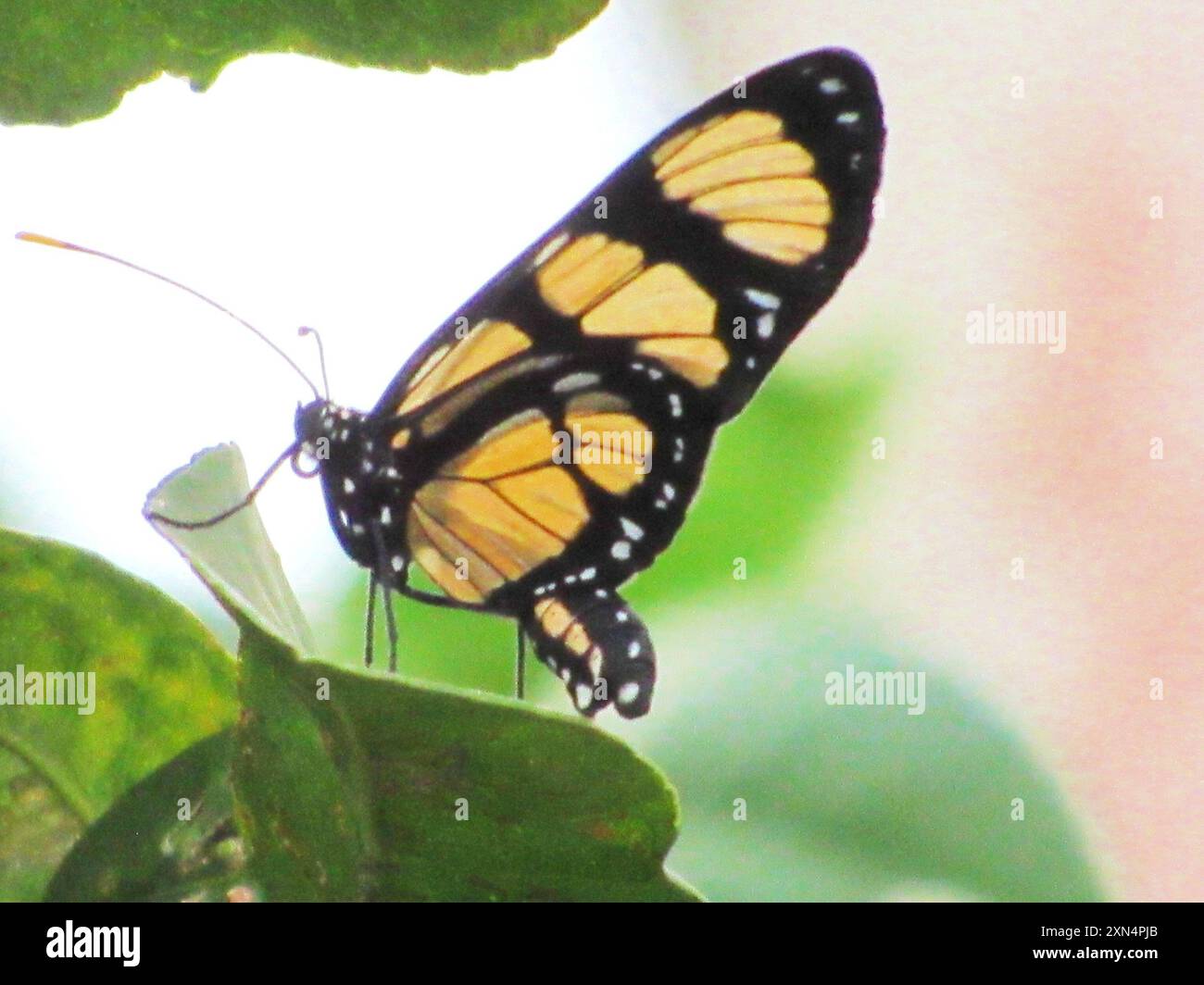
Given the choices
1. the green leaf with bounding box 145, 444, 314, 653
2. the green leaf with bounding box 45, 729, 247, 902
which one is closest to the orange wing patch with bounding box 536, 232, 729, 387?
the green leaf with bounding box 145, 444, 314, 653

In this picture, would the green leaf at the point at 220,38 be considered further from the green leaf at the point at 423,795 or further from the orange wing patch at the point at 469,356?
the orange wing patch at the point at 469,356

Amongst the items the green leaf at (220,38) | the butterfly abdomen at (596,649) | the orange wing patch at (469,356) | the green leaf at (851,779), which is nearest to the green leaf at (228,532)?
the green leaf at (220,38)

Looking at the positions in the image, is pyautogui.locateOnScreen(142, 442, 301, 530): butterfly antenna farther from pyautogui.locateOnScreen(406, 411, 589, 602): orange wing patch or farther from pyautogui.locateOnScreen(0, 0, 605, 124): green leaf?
pyautogui.locateOnScreen(406, 411, 589, 602): orange wing patch

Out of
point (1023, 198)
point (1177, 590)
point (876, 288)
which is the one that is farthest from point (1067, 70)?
point (876, 288)

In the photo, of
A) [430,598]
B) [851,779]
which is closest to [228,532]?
[430,598]

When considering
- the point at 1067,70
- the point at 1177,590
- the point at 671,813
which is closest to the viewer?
the point at 671,813
